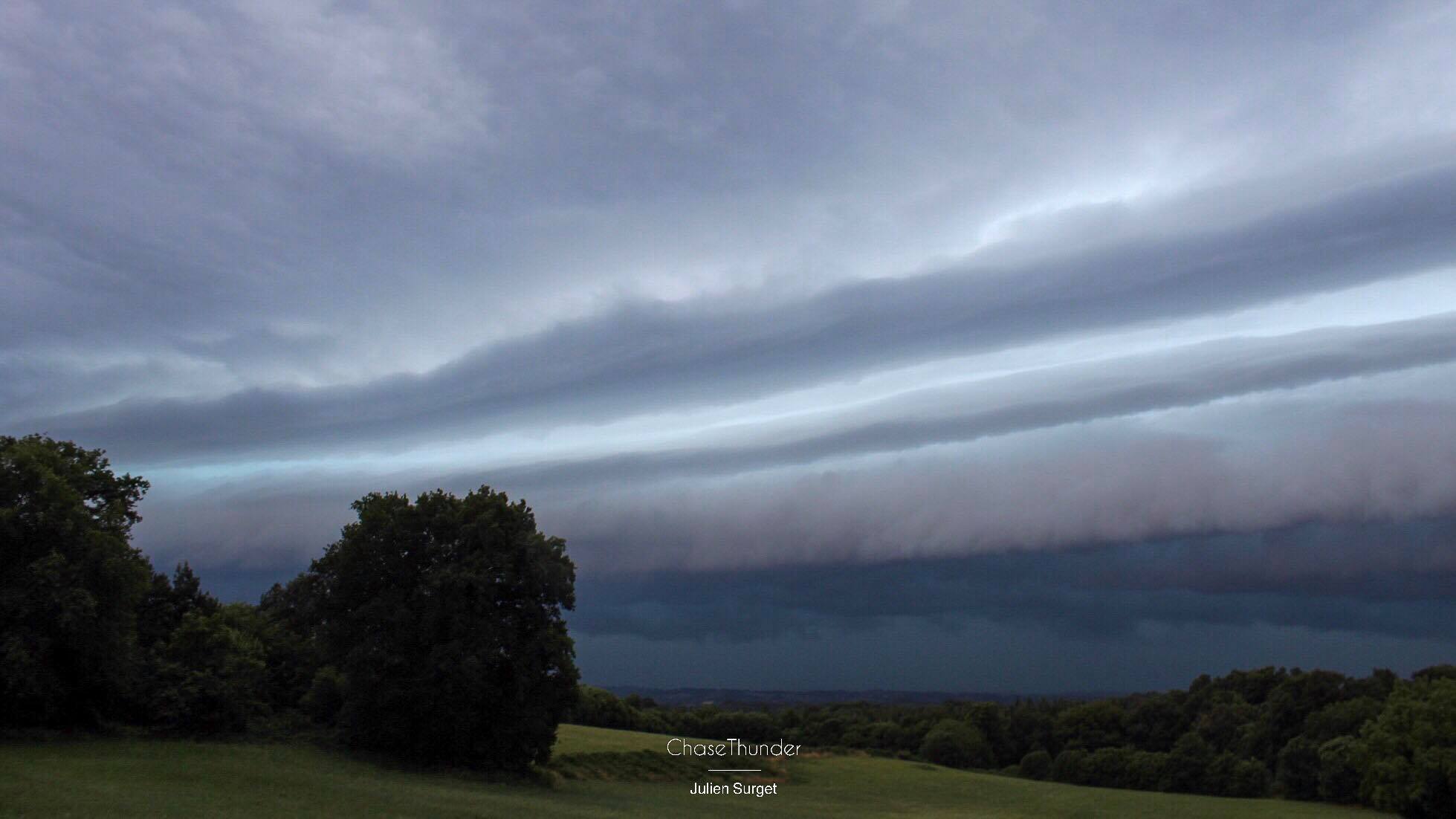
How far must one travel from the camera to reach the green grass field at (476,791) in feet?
84.9

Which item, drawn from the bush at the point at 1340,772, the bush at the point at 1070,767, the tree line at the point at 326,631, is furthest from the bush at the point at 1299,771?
the tree line at the point at 326,631

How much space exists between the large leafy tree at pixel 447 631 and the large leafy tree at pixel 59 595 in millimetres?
8783

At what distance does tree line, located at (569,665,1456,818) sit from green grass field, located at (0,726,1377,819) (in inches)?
179

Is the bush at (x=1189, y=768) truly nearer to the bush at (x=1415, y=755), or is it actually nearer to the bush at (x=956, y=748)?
the bush at (x=1415, y=755)

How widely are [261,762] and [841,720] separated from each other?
88.9 meters

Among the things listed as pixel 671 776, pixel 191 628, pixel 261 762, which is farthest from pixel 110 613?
pixel 671 776

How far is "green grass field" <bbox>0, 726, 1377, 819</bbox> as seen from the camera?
84.9ft

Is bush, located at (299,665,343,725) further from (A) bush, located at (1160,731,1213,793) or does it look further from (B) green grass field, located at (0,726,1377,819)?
(A) bush, located at (1160,731,1213,793)

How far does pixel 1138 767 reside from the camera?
76.5 metres

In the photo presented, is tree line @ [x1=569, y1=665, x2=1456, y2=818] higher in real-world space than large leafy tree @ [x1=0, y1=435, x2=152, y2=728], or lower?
lower

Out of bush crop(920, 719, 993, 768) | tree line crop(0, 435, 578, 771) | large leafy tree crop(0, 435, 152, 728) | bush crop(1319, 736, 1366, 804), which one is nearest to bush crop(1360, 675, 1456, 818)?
bush crop(1319, 736, 1366, 804)

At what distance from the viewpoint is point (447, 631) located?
141ft

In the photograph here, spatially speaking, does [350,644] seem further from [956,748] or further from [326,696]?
[956,748]

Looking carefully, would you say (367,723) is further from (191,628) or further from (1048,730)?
(1048,730)
